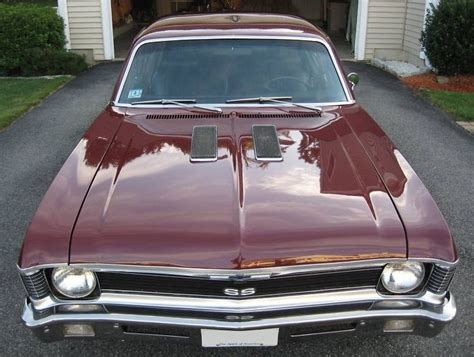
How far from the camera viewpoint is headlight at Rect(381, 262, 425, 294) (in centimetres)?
224

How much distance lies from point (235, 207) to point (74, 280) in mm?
765

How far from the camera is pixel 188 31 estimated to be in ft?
12.2

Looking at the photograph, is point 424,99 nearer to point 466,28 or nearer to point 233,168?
point 466,28

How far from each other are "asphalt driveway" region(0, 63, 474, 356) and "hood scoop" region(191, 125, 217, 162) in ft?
3.26

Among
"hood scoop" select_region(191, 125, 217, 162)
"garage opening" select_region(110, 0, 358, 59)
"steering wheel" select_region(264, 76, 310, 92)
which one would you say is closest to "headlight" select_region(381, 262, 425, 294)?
"hood scoop" select_region(191, 125, 217, 162)

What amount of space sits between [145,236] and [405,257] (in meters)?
1.11

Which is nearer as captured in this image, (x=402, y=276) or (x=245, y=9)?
(x=402, y=276)

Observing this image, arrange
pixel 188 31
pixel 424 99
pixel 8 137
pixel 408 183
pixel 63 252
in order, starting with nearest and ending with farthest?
pixel 63 252, pixel 408 183, pixel 188 31, pixel 8 137, pixel 424 99

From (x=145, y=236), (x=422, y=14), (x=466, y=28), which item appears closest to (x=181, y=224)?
(x=145, y=236)

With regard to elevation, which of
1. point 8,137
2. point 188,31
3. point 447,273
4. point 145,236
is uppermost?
point 188,31

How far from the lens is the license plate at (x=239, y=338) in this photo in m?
2.19

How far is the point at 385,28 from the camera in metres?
11.2

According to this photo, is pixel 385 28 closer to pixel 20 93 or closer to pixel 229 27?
pixel 20 93

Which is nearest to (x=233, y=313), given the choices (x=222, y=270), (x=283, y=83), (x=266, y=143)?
(x=222, y=270)
